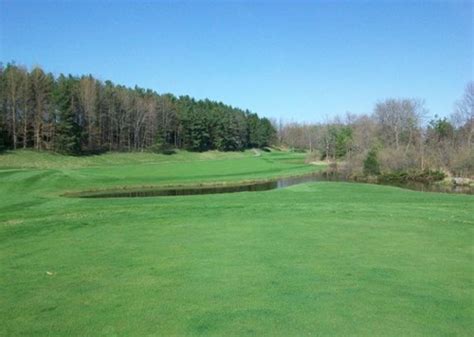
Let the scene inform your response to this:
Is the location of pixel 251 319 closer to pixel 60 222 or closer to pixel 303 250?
pixel 303 250

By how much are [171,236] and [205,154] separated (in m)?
88.1

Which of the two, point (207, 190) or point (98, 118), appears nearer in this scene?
point (207, 190)

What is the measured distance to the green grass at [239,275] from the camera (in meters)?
6.64

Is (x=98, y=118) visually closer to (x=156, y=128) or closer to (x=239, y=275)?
A: (x=156, y=128)

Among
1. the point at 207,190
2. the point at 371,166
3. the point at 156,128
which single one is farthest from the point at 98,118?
the point at 371,166

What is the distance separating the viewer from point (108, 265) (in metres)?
10.1

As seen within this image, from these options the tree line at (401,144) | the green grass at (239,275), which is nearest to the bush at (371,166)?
the tree line at (401,144)

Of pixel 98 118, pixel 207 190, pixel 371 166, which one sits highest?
pixel 98 118

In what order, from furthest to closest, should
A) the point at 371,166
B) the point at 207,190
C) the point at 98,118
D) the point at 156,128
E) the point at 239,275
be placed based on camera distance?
the point at 156,128 < the point at 98,118 < the point at 371,166 < the point at 207,190 < the point at 239,275

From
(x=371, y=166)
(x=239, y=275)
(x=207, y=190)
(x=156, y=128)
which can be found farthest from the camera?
(x=156, y=128)

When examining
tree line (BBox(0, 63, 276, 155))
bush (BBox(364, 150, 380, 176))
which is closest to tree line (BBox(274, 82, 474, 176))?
bush (BBox(364, 150, 380, 176))

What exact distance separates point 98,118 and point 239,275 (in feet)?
253

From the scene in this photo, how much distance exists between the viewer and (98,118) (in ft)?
265

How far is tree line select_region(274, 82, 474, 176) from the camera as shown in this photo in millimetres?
55188
